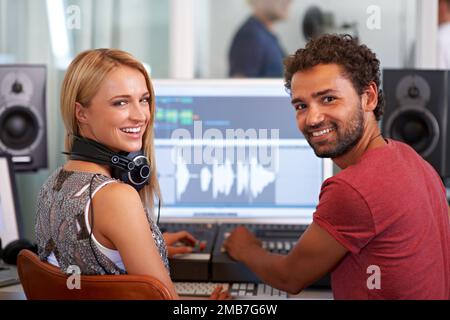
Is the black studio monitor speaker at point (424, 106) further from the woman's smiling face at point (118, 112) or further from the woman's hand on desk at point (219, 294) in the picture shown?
the woman's smiling face at point (118, 112)

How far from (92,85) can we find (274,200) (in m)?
0.89

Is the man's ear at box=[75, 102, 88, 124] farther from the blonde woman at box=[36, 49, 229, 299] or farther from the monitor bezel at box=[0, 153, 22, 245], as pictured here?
the monitor bezel at box=[0, 153, 22, 245]

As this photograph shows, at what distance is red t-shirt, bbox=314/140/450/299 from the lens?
4.20 ft

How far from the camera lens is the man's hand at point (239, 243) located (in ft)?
5.45

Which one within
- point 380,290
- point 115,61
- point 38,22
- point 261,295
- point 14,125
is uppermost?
point 38,22

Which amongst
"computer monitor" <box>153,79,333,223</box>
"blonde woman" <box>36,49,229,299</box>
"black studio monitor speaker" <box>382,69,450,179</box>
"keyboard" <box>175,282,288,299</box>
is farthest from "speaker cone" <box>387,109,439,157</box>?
"blonde woman" <box>36,49,229,299</box>

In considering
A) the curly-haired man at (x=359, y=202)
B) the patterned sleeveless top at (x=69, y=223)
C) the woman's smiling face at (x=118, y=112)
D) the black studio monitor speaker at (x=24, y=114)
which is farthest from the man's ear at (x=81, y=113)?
the black studio monitor speaker at (x=24, y=114)

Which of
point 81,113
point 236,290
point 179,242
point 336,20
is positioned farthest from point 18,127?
point 336,20

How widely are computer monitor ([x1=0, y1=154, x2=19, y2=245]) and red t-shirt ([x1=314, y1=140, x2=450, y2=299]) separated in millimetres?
1107

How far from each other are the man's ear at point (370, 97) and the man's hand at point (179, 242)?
67cm

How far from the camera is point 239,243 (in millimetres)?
1690

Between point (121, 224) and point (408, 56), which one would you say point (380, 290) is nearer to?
point (121, 224)

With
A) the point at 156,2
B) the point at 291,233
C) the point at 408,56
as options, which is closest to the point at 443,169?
the point at 291,233

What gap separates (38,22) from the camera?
2678 millimetres
